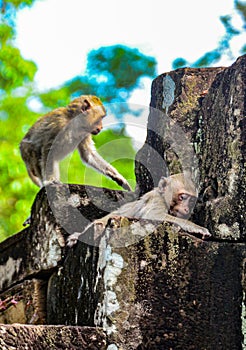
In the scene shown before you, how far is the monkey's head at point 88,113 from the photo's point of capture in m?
9.60

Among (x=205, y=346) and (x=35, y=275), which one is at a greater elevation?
(x=35, y=275)

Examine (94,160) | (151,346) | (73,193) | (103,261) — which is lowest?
(151,346)

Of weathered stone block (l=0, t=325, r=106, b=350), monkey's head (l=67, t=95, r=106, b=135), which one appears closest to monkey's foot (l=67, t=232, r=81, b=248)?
weathered stone block (l=0, t=325, r=106, b=350)

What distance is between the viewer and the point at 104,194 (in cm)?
575

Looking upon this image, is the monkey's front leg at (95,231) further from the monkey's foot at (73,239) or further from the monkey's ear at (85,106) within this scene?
the monkey's ear at (85,106)

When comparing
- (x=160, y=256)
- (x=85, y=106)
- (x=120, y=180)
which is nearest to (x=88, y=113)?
(x=85, y=106)

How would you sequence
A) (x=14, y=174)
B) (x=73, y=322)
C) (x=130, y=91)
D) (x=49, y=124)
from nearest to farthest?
(x=73, y=322)
(x=49, y=124)
(x=14, y=174)
(x=130, y=91)

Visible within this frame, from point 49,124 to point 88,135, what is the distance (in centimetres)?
73

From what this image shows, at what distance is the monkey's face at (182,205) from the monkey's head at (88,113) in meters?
4.18

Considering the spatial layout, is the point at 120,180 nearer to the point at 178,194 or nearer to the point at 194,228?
the point at 178,194

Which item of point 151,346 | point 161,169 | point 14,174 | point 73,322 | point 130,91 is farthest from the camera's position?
point 130,91

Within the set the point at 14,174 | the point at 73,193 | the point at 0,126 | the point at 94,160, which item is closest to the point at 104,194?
the point at 73,193

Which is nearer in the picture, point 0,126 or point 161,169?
point 161,169

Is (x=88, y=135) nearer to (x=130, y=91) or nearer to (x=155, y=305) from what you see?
(x=130, y=91)
